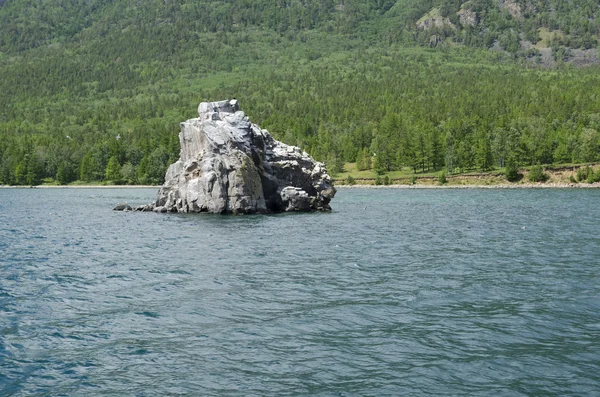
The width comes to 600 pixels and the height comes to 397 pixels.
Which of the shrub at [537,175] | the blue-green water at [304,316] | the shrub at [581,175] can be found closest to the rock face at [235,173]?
the blue-green water at [304,316]

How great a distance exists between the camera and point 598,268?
42500 millimetres

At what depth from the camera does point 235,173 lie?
91.9m

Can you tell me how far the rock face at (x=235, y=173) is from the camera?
93250mm

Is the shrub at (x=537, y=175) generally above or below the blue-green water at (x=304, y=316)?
above

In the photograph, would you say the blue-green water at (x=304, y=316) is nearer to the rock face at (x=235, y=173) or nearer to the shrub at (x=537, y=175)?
the rock face at (x=235, y=173)

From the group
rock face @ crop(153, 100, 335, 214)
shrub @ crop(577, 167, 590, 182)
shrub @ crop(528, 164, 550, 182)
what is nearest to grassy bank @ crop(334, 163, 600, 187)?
shrub @ crop(577, 167, 590, 182)

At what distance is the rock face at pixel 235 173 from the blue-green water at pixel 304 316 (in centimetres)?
3107

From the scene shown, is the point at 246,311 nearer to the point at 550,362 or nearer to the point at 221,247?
the point at 550,362

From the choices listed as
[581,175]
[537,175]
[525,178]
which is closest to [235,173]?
[537,175]

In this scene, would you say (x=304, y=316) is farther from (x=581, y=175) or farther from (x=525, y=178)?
(x=525, y=178)

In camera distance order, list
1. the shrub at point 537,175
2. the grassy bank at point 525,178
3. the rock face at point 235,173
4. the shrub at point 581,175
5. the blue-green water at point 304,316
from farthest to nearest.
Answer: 1. the shrub at point 537,175
2. the grassy bank at point 525,178
3. the shrub at point 581,175
4. the rock face at point 235,173
5. the blue-green water at point 304,316

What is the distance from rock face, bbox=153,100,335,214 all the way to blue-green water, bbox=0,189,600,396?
1223 inches

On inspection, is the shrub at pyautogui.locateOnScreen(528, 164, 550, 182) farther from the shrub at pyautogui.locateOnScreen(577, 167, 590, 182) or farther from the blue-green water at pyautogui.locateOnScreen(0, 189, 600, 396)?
the blue-green water at pyautogui.locateOnScreen(0, 189, 600, 396)

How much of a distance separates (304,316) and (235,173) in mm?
62936
